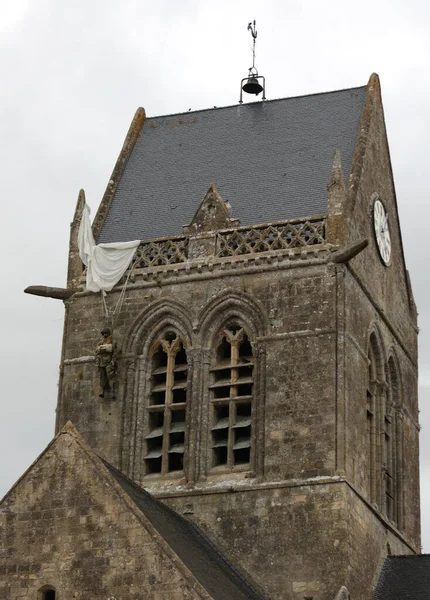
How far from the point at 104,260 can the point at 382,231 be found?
20.0ft

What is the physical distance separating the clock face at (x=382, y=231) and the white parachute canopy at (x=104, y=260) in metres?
5.12

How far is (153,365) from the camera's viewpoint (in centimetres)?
3572

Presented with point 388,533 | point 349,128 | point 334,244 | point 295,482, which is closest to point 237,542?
point 295,482

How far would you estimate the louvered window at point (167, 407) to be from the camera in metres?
34.7

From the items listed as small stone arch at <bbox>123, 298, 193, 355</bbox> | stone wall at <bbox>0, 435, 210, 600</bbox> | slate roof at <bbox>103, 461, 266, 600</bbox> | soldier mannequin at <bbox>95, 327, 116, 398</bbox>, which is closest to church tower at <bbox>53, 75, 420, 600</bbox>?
small stone arch at <bbox>123, 298, 193, 355</bbox>

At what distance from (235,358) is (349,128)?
620 cm

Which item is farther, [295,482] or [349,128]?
[349,128]

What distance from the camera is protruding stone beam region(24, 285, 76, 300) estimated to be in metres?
36.8

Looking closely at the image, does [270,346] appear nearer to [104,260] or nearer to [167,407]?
[167,407]

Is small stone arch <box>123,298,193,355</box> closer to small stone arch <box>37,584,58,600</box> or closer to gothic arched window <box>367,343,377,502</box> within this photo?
gothic arched window <box>367,343,377,502</box>

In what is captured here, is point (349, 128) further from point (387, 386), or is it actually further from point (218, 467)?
point (218, 467)

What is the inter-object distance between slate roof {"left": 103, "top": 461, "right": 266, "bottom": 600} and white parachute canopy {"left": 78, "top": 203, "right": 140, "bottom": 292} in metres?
5.39

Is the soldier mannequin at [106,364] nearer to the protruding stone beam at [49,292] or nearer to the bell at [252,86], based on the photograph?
the protruding stone beam at [49,292]

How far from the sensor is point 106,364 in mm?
35281
